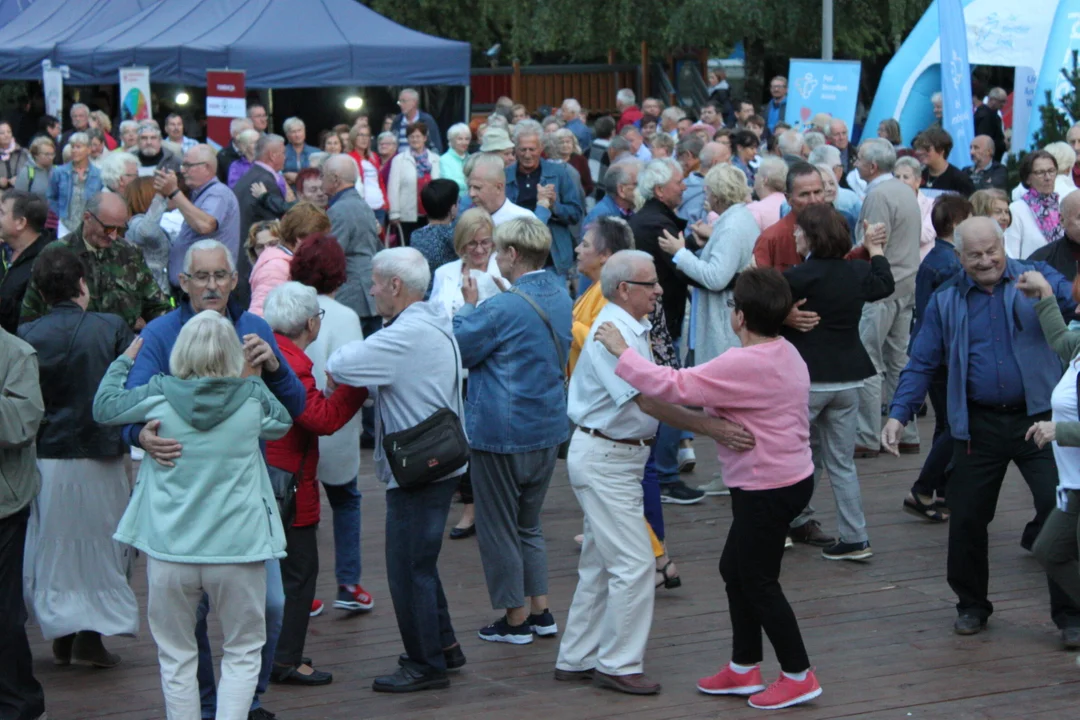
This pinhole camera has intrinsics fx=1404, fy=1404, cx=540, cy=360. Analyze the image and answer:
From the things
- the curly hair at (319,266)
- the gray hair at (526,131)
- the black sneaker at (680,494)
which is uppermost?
the gray hair at (526,131)

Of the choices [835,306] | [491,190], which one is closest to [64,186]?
[491,190]

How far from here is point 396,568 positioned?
18.0ft

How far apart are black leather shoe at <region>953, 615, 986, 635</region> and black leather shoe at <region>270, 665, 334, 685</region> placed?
8.91 ft

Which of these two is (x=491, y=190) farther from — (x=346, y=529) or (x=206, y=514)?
(x=206, y=514)

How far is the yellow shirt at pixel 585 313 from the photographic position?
20.8ft

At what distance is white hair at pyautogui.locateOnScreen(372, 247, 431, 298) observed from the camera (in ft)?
17.9

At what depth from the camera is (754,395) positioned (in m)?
5.18

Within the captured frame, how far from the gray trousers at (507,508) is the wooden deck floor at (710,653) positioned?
333 millimetres

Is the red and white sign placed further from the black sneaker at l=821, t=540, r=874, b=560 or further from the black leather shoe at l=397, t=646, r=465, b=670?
the black leather shoe at l=397, t=646, r=465, b=670

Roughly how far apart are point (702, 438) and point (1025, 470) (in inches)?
165

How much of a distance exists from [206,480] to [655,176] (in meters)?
4.27

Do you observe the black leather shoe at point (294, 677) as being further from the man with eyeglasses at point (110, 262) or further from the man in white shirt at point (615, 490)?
the man with eyeglasses at point (110, 262)

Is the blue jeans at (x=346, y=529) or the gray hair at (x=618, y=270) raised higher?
the gray hair at (x=618, y=270)

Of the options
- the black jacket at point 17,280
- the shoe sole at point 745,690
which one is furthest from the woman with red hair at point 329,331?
the shoe sole at point 745,690
